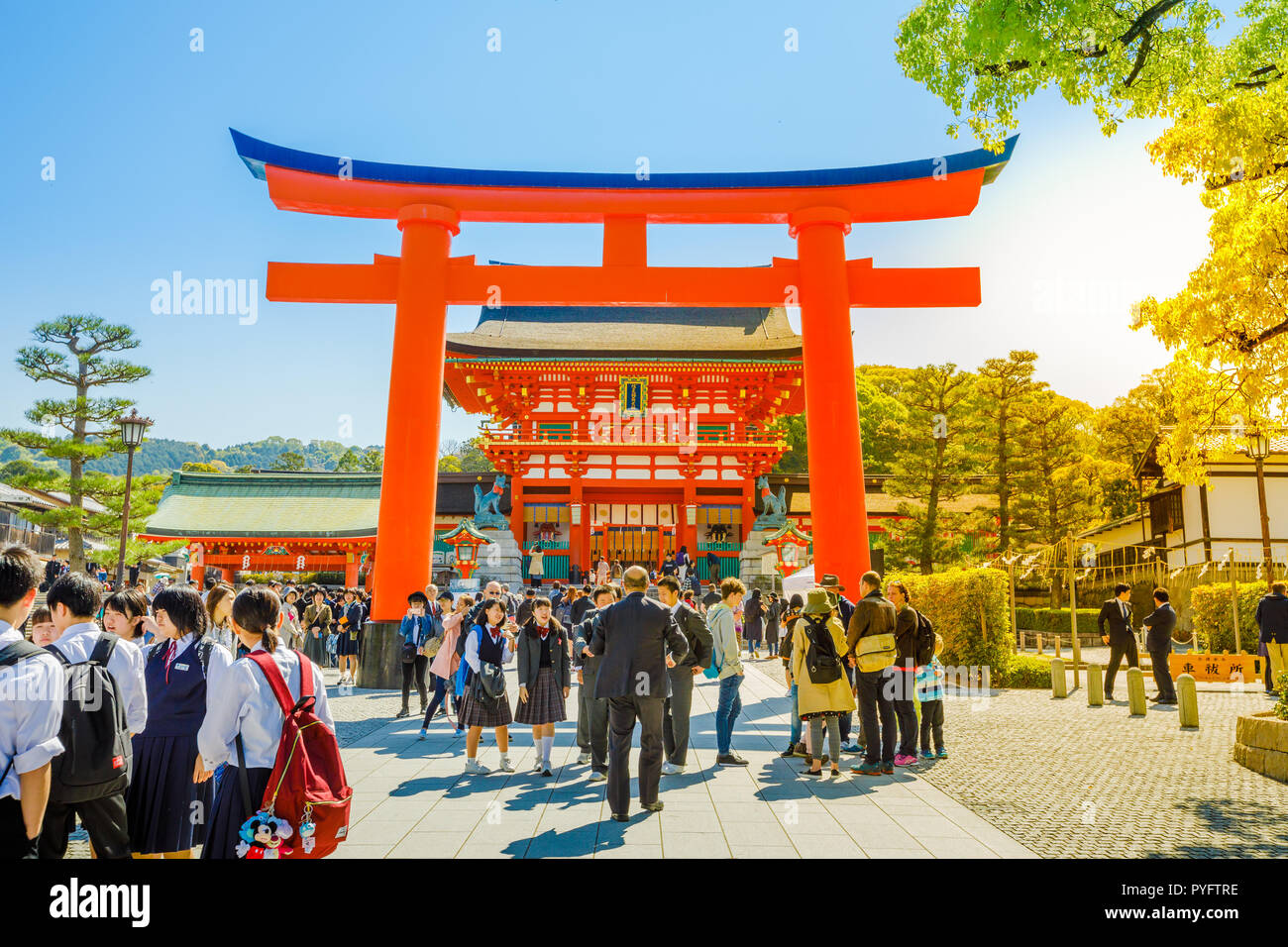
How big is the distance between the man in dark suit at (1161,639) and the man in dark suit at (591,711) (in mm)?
7739

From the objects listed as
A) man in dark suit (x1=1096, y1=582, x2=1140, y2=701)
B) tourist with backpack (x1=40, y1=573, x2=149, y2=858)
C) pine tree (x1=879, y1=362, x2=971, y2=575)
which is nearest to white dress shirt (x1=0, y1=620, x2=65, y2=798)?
tourist with backpack (x1=40, y1=573, x2=149, y2=858)

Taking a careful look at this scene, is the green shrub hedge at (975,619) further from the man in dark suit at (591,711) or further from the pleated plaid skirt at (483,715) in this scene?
the pleated plaid skirt at (483,715)

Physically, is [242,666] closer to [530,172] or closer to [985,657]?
[530,172]

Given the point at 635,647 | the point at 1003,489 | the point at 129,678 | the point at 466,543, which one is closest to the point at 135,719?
the point at 129,678

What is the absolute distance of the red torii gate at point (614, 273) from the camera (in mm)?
12258

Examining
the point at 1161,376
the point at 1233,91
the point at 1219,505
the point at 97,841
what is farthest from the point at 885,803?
the point at 1161,376

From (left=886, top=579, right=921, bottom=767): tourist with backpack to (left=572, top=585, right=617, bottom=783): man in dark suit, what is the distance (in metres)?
2.67

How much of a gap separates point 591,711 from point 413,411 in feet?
23.6

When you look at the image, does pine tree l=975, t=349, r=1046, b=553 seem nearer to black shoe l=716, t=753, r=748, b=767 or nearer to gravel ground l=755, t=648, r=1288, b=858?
gravel ground l=755, t=648, r=1288, b=858

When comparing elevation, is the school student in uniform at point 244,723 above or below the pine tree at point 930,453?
below

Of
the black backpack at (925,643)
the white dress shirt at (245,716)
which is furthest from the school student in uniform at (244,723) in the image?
the black backpack at (925,643)

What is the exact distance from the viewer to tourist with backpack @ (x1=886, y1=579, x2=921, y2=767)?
7.27 meters

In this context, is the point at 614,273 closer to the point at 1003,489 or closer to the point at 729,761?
the point at 729,761

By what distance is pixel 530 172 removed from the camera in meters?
12.5
